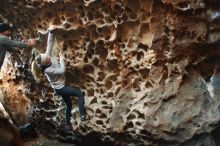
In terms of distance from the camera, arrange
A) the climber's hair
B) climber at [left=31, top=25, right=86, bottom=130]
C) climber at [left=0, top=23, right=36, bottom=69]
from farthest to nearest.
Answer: the climber's hair, climber at [left=0, top=23, right=36, bottom=69], climber at [left=31, top=25, right=86, bottom=130]

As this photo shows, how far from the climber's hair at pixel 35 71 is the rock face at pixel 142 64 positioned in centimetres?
41

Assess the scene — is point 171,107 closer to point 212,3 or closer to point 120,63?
point 120,63

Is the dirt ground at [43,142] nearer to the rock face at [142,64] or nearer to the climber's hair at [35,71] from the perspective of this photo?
the rock face at [142,64]

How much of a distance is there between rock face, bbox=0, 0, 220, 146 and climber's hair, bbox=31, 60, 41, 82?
41 centimetres

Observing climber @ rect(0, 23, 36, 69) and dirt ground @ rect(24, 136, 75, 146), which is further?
dirt ground @ rect(24, 136, 75, 146)

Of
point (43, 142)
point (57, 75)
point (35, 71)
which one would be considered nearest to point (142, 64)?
point (57, 75)

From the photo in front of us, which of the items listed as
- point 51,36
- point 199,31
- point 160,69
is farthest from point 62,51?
point 199,31

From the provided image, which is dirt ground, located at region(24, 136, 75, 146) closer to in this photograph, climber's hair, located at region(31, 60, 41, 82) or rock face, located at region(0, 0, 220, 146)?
rock face, located at region(0, 0, 220, 146)

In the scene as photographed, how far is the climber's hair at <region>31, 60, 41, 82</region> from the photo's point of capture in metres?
6.45

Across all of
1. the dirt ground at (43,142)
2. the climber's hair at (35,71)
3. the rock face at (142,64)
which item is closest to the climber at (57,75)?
the rock face at (142,64)

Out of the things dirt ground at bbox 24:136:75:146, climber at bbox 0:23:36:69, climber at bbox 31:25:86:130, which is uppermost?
climber at bbox 0:23:36:69

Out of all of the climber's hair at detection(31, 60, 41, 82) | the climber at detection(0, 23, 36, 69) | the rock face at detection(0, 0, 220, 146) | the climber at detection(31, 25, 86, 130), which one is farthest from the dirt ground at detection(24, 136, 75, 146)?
the climber at detection(0, 23, 36, 69)

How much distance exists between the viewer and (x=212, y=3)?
5293 mm

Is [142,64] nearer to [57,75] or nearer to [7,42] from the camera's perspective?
[57,75]
